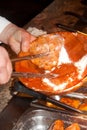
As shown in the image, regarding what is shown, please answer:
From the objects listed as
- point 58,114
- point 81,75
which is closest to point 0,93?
point 58,114

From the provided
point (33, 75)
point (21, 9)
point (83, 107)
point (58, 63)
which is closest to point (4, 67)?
point (33, 75)

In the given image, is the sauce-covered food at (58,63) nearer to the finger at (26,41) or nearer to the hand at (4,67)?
the finger at (26,41)

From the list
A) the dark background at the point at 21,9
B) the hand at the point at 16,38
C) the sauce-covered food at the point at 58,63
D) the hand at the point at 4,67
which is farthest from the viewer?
the dark background at the point at 21,9

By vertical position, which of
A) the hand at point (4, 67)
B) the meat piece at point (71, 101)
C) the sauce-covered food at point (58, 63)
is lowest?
the meat piece at point (71, 101)

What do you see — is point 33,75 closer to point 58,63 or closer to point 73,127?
point 58,63

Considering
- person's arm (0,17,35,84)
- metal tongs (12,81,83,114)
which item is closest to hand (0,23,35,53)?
person's arm (0,17,35,84)

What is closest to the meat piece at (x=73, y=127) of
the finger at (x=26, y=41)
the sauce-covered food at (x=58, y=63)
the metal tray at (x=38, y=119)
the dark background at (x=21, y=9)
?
the metal tray at (x=38, y=119)
